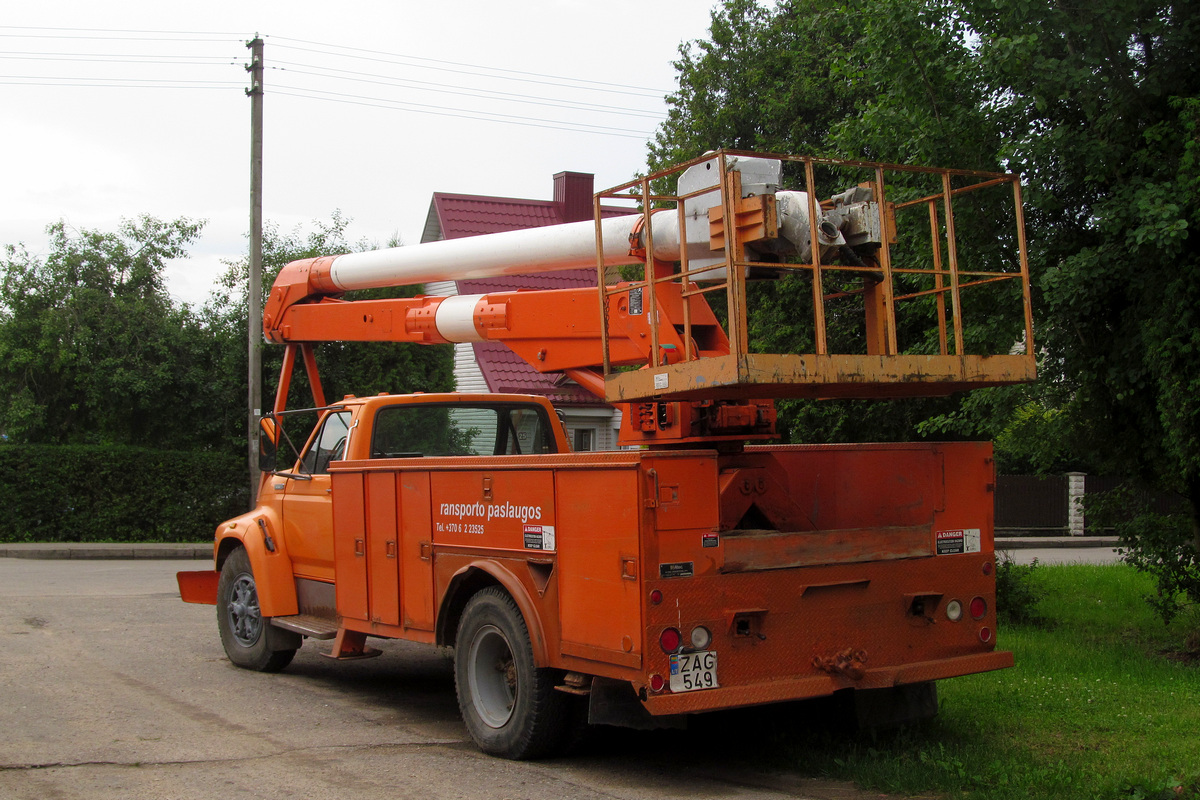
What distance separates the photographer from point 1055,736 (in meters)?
6.87

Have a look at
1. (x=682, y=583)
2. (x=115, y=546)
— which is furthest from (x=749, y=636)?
(x=115, y=546)

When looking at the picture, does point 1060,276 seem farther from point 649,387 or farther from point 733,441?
point 649,387

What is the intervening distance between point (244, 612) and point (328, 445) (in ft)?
5.42

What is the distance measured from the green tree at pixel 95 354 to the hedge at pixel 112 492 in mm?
933

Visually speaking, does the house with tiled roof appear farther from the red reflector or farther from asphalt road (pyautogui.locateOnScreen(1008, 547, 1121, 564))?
the red reflector

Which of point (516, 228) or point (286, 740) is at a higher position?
point (516, 228)

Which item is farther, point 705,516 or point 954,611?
point 954,611

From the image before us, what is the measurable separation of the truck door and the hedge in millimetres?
14049

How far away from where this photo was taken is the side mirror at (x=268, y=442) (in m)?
9.36

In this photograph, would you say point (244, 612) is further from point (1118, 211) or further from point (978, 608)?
point (1118, 211)

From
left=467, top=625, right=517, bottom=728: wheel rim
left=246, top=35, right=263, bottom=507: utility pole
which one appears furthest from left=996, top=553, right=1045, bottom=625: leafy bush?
left=246, top=35, right=263, bottom=507: utility pole

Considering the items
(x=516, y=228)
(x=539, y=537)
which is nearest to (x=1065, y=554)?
(x=516, y=228)

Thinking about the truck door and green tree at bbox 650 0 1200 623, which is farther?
the truck door

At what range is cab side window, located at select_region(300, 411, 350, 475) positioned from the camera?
885cm
